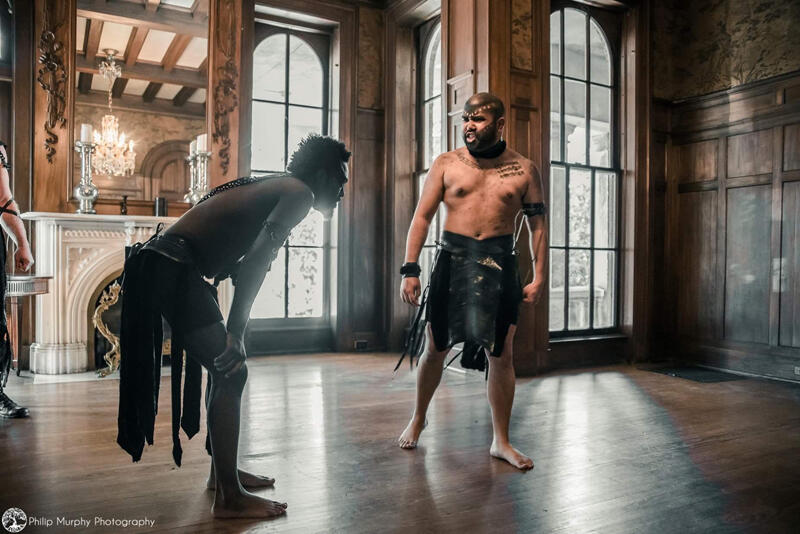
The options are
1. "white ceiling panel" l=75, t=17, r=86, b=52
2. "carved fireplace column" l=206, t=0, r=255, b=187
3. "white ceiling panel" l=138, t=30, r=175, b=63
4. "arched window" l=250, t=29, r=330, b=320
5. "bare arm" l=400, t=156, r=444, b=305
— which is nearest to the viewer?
"bare arm" l=400, t=156, r=444, b=305

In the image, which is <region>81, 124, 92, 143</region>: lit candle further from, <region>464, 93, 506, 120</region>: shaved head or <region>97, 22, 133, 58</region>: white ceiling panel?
<region>464, 93, 506, 120</region>: shaved head

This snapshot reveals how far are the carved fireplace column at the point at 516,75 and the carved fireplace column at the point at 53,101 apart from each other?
277 centimetres

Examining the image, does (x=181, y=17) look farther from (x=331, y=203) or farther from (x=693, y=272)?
(x=693, y=272)

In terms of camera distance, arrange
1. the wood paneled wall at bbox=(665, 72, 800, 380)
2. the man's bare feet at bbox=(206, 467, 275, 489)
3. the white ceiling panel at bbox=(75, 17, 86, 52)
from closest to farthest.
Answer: the man's bare feet at bbox=(206, 467, 275, 489)
the wood paneled wall at bbox=(665, 72, 800, 380)
the white ceiling panel at bbox=(75, 17, 86, 52)

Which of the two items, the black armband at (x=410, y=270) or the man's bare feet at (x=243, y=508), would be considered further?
the black armband at (x=410, y=270)

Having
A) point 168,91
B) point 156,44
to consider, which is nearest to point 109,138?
point 168,91

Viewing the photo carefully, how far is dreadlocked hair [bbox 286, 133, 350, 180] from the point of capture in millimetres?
1983

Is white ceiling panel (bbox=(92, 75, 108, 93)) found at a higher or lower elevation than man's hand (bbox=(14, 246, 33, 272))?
higher

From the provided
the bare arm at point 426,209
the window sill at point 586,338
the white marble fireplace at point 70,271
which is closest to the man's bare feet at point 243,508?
the bare arm at point 426,209

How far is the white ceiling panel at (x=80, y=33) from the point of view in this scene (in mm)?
4646

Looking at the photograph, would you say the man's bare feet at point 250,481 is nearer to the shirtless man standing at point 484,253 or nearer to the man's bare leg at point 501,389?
the shirtless man standing at point 484,253

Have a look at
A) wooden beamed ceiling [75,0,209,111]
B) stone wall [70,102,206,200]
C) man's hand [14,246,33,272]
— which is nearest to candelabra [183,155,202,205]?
stone wall [70,102,206,200]

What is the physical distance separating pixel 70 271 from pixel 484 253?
10.5ft

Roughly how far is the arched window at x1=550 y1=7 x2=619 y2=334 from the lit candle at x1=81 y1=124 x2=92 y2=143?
3.41 m
